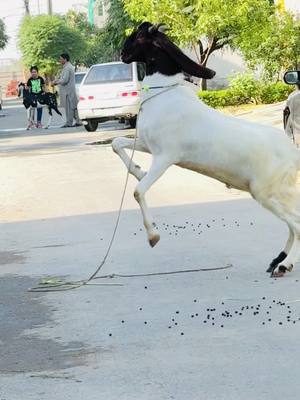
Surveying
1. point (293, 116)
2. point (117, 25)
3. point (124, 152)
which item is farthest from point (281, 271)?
point (117, 25)

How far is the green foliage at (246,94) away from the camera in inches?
1291

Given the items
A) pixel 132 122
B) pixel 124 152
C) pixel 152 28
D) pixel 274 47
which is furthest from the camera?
pixel 274 47

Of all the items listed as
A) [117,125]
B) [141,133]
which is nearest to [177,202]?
[141,133]

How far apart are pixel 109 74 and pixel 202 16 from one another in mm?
6770

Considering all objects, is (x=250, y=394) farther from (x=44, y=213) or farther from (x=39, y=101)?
(x=39, y=101)

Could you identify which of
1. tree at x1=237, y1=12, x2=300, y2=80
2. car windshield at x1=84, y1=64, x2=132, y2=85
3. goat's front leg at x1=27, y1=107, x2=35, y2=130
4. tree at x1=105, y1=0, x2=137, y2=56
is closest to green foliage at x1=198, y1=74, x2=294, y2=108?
tree at x1=237, y1=12, x2=300, y2=80

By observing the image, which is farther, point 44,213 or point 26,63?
point 26,63

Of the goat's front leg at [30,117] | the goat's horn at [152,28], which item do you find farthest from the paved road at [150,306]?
the goat's front leg at [30,117]

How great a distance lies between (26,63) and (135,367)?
8146 cm

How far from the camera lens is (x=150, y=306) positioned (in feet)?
24.5

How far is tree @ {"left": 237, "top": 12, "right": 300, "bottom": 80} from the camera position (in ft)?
113

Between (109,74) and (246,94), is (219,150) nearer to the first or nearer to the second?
(109,74)

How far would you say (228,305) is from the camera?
24.1 ft

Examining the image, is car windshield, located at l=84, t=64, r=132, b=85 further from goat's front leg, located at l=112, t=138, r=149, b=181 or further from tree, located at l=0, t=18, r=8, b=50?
tree, located at l=0, t=18, r=8, b=50
